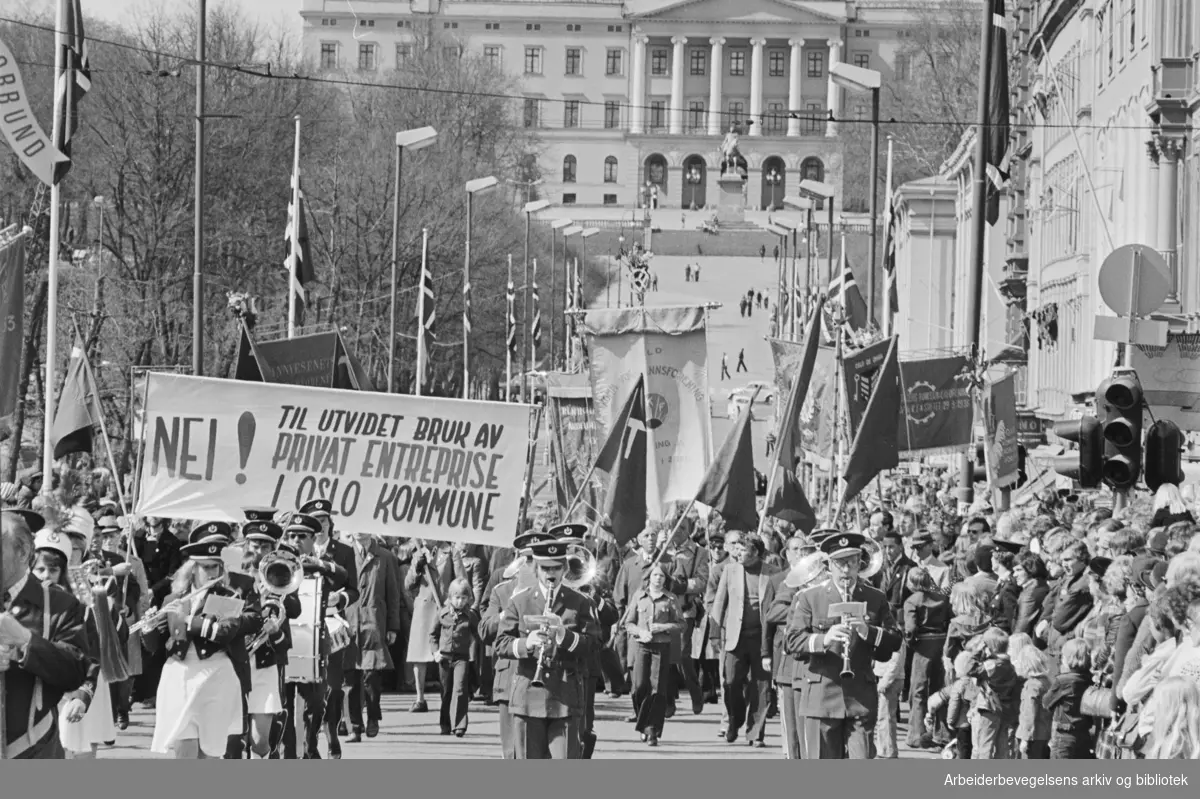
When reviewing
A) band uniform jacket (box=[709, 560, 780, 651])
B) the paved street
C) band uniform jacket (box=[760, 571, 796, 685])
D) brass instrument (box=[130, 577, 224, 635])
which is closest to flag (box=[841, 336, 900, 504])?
the paved street

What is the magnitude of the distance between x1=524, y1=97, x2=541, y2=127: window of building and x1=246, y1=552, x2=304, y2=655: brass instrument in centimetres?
12645

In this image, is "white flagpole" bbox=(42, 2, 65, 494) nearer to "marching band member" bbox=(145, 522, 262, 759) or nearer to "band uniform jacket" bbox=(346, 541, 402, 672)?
"band uniform jacket" bbox=(346, 541, 402, 672)

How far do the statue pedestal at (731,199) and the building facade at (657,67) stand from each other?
20683mm

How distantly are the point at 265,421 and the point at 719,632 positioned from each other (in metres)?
4.89

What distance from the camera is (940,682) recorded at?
16734mm

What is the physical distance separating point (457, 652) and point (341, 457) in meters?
3.04

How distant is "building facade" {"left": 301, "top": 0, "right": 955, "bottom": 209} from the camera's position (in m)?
156

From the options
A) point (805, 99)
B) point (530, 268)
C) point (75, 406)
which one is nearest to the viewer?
point (75, 406)

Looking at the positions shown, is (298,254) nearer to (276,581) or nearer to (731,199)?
(276,581)

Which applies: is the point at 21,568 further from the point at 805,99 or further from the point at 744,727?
the point at 805,99

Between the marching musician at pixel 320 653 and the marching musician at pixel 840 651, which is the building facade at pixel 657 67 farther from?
the marching musician at pixel 840 651

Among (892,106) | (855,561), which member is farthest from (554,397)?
(892,106)

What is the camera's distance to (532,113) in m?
155

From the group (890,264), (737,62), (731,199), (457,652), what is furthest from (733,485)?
(737,62)
